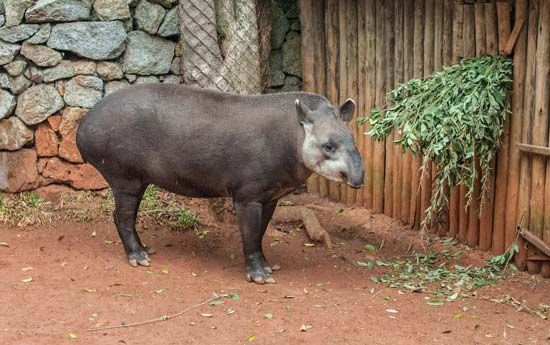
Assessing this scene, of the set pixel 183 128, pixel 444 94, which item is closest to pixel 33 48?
pixel 183 128

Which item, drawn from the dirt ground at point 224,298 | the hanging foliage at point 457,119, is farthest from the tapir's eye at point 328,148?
the dirt ground at point 224,298

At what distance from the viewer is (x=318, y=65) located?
9633 mm

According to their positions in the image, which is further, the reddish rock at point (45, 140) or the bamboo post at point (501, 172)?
the reddish rock at point (45, 140)

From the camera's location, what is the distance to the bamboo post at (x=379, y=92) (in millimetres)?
8727

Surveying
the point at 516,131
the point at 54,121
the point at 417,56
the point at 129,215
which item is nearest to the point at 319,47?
the point at 417,56

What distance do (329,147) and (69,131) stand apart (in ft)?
11.5

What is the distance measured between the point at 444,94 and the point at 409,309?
2003 millimetres

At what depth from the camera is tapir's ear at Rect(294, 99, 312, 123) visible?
671 centimetres

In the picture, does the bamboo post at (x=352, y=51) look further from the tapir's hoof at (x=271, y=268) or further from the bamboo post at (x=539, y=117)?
the bamboo post at (x=539, y=117)

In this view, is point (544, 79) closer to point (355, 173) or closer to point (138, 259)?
point (355, 173)

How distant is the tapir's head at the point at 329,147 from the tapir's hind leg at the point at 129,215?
1.66 m

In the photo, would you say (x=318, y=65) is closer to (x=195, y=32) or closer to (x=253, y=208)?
(x=195, y=32)

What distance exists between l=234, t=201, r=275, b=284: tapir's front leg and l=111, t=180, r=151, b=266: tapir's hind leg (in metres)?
0.97

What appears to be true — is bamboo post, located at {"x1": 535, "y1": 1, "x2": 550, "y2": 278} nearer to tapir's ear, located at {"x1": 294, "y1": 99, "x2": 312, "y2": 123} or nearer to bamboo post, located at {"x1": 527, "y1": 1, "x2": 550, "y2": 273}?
bamboo post, located at {"x1": 527, "y1": 1, "x2": 550, "y2": 273}
